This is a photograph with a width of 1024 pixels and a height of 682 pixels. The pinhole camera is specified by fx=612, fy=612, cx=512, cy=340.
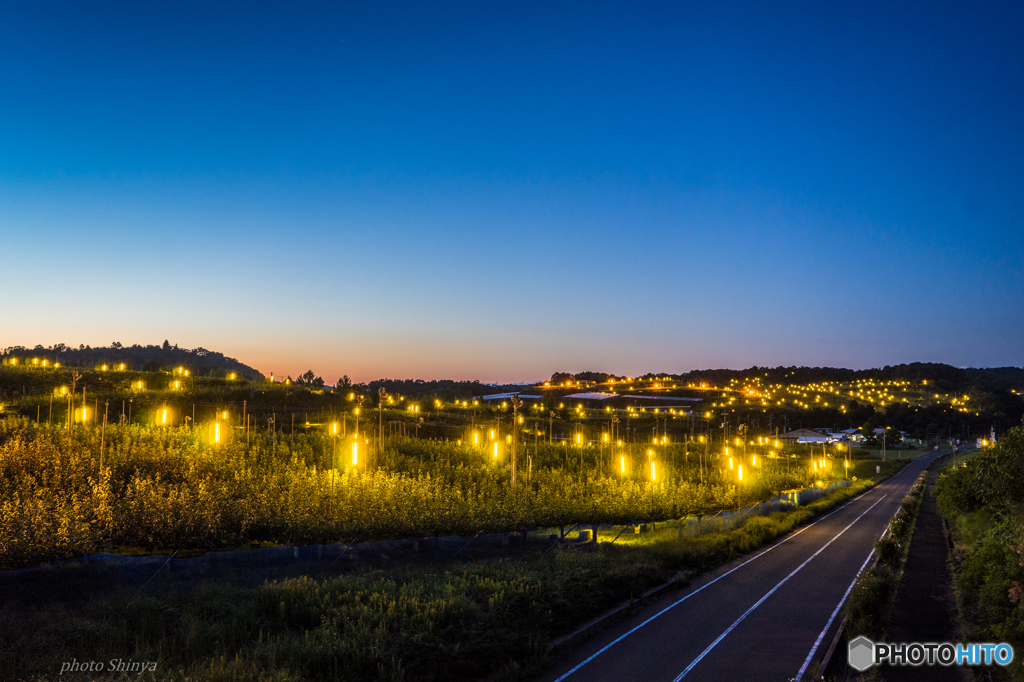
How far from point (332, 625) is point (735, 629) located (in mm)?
9102

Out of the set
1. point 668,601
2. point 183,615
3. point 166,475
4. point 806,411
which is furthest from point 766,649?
point 806,411

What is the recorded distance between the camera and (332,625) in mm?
11750

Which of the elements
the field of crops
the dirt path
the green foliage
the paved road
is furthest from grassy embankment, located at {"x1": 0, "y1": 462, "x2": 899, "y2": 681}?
the dirt path

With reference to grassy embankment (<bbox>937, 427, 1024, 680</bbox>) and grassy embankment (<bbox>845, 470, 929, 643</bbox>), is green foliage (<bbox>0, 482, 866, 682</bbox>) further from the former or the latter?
grassy embankment (<bbox>937, 427, 1024, 680</bbox>)

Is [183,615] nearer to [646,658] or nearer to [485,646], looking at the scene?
[485,646]

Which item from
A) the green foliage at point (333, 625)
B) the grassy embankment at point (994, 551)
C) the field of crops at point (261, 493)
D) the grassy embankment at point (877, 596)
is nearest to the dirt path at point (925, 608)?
the grassy embankment at point (877, 596)

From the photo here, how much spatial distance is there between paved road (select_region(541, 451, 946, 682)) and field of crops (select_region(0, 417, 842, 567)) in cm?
1004

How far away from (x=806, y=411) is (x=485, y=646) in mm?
170734

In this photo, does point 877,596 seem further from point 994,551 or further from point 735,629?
point 994,551

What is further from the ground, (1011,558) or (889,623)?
(1011,558)

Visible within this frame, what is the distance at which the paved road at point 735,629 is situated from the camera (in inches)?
456

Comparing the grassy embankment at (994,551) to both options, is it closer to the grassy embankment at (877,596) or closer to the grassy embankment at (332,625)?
the grassy embankment at (877,596)

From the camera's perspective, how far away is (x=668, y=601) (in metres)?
17.1

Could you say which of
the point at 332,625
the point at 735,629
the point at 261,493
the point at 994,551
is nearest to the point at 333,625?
the point at 332,625
